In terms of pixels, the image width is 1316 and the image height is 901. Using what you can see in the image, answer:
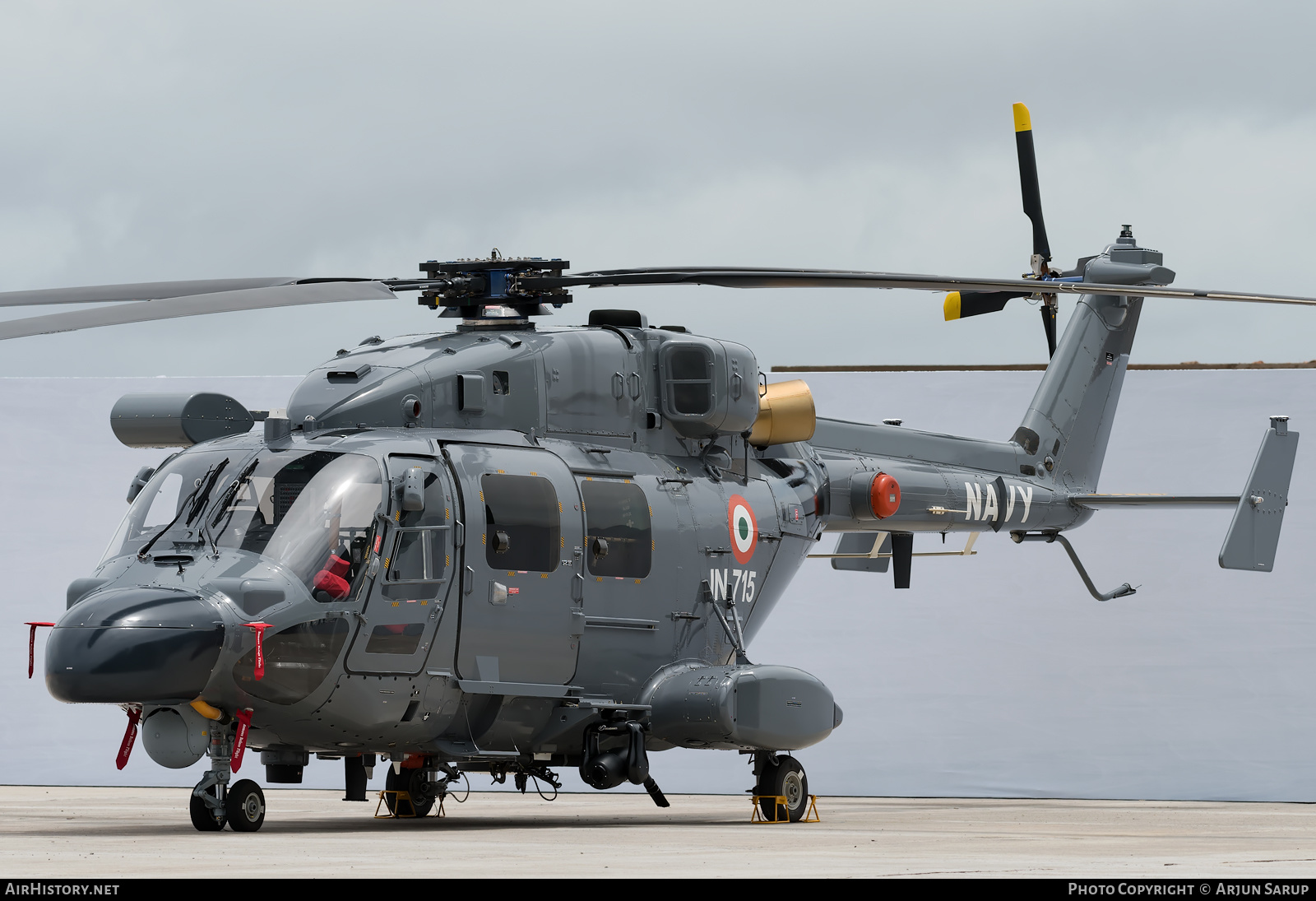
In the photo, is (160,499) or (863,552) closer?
(160,499)

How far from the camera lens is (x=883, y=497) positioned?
42.5ft

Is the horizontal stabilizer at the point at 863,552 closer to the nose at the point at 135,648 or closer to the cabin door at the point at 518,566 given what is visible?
the cabin door at the point at 518,566

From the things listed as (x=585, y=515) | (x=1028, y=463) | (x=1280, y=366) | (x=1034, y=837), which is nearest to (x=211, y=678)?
(x=585, y=515)

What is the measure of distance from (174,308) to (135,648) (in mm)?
1946

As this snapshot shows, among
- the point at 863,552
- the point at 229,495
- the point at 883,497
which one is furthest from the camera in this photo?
the point at 863,552

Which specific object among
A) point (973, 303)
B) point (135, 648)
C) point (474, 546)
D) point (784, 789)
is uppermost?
point (973, 303)

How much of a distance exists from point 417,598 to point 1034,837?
145 inches

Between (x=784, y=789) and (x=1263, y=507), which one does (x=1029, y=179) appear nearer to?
(x=1263, y=507)

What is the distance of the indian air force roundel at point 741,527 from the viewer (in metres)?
11.7

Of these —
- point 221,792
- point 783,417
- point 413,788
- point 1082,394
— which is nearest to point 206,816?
point 221,792

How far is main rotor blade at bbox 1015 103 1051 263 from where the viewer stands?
14.4 meters

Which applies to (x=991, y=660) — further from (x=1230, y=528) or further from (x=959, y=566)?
(x=1230, y=528)

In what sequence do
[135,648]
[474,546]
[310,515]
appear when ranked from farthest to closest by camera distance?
[474,546] → [310,515] → [135,648]

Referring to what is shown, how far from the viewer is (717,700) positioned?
34.9 ft
